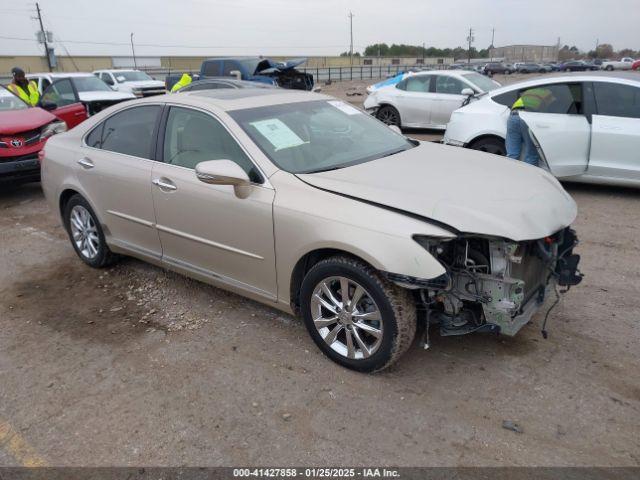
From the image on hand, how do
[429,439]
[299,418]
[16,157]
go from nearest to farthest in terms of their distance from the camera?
[429,439] < [299,418] < [16,157]

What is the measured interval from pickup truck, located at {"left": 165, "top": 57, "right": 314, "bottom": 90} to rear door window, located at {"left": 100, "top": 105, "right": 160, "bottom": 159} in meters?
10.2

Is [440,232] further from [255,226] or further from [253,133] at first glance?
[253,133]

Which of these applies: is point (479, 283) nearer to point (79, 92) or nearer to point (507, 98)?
point (507, 98)

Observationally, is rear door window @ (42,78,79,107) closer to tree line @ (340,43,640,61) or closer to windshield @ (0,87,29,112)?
windshield @ (0,87,29,112)

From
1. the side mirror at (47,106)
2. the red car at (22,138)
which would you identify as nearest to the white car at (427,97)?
the side mirror at (47,106)

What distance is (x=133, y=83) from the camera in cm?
1977

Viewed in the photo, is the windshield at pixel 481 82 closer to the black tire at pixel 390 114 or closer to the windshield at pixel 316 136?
the black tire at pixel 390 114

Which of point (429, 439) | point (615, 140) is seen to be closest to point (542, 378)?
point (429, 439)

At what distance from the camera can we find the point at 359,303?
3080mm

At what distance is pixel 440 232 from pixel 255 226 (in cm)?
125

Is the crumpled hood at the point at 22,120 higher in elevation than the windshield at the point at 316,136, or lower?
lower

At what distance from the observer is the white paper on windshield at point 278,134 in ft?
11.8

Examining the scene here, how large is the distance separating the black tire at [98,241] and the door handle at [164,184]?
111cm

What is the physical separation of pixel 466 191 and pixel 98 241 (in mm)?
3452
